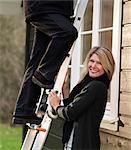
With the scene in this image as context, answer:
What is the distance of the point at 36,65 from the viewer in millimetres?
3381

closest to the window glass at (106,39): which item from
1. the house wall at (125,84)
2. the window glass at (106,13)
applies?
the window glass at (106,13)

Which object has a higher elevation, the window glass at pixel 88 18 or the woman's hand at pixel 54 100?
the window glass at pixel 88 18

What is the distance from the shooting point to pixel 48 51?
3.15 meters

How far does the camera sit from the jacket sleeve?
3.12 metres

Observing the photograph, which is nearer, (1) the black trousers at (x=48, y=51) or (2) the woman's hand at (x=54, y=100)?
(1) the black trousers at (x=48, y=51)

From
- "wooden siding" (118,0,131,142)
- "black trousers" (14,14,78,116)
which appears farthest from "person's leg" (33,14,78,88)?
"wooden siding" (118,0,131,142)

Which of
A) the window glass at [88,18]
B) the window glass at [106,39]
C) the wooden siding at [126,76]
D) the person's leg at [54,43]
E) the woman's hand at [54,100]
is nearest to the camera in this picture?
the person's leg at [54,43]

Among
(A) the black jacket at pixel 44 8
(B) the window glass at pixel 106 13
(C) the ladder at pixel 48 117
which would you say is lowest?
(C) the ladder at pixel 48 117

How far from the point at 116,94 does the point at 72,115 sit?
2.90 ft

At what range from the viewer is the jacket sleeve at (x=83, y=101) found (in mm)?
3125

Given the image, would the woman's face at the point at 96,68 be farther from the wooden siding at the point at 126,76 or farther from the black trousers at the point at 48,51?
the wooden siding at the point at 126,76

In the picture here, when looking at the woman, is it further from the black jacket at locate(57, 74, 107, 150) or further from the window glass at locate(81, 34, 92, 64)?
the window glass at locate(81, 34, 92, 64)

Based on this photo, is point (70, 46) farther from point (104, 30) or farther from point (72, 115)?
point (104, 30)

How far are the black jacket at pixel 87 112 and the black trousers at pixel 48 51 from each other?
22 cm
